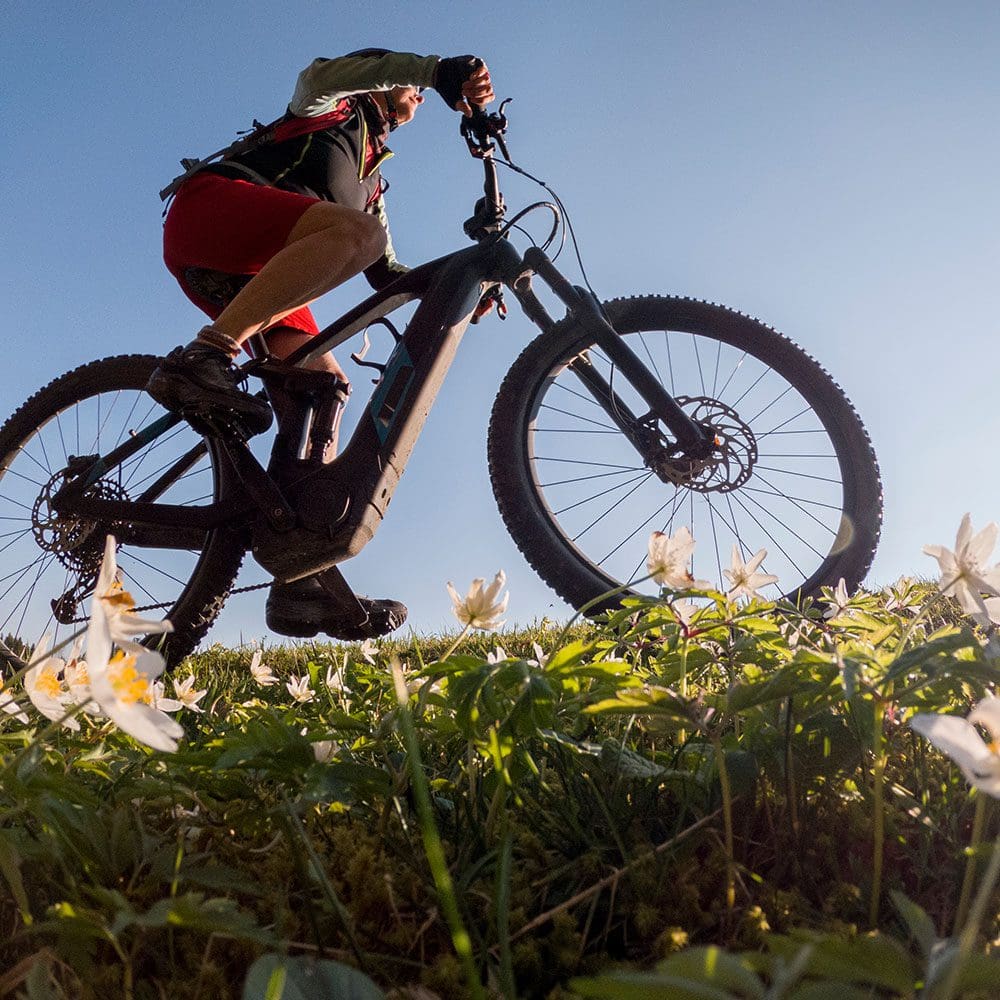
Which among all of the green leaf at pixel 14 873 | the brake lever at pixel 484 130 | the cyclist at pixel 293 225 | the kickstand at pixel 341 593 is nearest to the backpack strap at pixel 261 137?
the cyclist at pixel 293 225

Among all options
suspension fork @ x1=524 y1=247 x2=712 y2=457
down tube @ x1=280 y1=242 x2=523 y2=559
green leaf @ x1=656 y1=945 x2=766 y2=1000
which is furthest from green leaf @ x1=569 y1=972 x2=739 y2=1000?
suspension fork @ x1=524 y1=247 x2=712 y2=457

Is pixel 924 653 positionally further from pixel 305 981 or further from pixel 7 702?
pixel 7 702

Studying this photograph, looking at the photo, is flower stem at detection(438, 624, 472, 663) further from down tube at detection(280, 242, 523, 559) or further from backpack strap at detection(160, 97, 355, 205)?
backpack strap at detection(160, 97, 355, 205)

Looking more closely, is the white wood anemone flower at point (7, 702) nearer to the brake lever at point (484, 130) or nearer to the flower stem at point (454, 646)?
the flower stem at point (454, 646)

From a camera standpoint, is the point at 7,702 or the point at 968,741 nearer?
the point at 968,741

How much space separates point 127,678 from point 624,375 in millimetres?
2111

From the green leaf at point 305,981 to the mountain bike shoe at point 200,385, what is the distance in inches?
80.2

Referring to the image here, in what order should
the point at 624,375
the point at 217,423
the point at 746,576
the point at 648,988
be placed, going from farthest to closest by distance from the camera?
1. the point at 624,375
2. the point at 217,423
3. the point at 746,576
4. the point at 648,988

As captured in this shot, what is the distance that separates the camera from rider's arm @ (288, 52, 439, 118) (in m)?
2.45

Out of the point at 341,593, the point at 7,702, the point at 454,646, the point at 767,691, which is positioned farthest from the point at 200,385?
the point at 767,691

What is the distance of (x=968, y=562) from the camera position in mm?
772

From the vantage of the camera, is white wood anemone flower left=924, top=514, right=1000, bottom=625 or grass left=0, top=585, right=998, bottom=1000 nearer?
grass left=0, top=585, right=998, bottom=1000

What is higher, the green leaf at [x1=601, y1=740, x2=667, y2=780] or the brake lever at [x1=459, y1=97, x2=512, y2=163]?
the brake lever at [x1=459, y1=97, x2=512, y2=163]

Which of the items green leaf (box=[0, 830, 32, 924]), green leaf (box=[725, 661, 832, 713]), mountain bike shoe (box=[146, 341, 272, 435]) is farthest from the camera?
mountain bike shoe (box=[146, 341, 272, 435])
